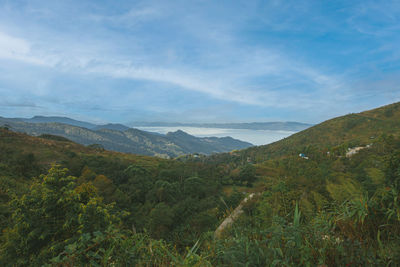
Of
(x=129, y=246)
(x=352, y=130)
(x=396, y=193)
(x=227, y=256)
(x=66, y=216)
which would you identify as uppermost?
(x=352, y=130)

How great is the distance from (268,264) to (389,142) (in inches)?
1459

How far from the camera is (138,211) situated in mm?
33250

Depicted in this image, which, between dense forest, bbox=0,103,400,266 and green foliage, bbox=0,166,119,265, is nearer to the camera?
dense forest, bbox=0,103,400,266

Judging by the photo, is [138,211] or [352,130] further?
[352,130]

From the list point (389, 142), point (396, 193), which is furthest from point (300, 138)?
point (396, 193)

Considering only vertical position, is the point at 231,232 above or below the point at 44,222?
above

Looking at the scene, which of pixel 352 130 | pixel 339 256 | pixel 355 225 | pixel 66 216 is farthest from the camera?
pixel 352 130

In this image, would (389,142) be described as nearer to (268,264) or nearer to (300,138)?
(268,264)

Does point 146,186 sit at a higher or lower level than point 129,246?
lower

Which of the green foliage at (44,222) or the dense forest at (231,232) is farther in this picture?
the green foliage at (44,222)

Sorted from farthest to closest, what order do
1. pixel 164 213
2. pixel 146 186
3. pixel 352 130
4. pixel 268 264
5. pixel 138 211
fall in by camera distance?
1. pixel 352 130
2. pixel 146 186
3. pixel 138 211
4. pixel 164 213
5. pixel 268 264

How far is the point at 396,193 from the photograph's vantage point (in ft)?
8.05

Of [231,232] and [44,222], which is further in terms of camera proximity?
[44,222]

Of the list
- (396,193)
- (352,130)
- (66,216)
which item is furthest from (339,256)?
(352,130)
